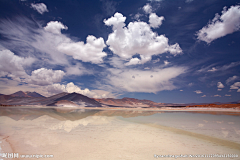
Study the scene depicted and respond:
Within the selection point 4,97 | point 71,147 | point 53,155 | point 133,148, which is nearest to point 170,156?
point 133,148

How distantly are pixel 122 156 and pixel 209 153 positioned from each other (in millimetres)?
3878

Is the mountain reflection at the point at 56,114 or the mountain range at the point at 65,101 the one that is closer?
the mountain reflection at the point at 56,114

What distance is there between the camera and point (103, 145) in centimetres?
553

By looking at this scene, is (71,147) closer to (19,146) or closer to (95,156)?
(95,156)

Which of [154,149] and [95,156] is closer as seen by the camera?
[95,156]

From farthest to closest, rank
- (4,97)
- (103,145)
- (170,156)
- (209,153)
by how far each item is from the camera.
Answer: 1. (4,97)
2. (103,145)
3. (209,153)
4. (170,156)

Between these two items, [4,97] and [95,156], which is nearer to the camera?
[95,156]

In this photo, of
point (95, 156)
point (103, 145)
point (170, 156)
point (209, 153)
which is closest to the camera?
point (95, 156)

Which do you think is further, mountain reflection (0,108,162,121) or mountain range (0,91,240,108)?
mountain range (0,91,240,108)

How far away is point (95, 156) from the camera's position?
438cm

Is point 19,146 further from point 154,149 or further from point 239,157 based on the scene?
point 239,157

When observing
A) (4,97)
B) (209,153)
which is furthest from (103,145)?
(4,97)

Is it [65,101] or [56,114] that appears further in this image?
[65,101]

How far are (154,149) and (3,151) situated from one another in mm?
6192
